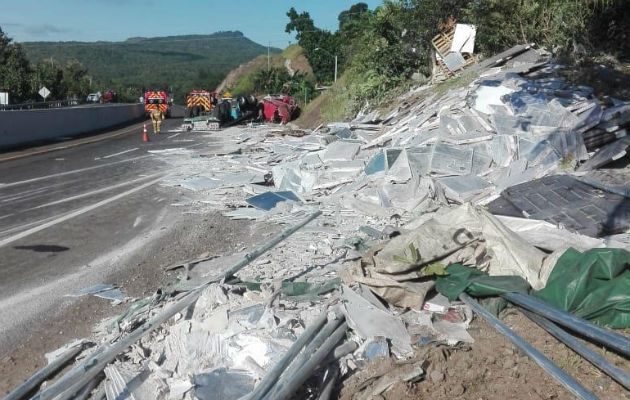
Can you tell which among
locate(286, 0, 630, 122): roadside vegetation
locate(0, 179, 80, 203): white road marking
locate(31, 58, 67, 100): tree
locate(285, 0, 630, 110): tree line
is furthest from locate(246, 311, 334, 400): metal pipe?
locate(31, 58, 67, 100): tree

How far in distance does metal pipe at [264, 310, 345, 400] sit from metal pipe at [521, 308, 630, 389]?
1720mm

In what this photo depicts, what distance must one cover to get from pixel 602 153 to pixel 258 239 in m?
6.03

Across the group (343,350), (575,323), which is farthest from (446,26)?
(343,350)

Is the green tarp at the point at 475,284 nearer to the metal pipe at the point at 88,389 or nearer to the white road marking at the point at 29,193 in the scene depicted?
the metal pipe at the point at 88,389

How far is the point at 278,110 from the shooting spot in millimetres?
32812

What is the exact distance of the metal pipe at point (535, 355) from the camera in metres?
4.26

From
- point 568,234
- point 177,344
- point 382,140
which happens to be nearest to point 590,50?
point 382,140

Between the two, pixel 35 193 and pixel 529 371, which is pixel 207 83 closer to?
pixel 35 193

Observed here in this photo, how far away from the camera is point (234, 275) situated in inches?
265

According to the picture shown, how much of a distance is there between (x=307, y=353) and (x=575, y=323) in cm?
219

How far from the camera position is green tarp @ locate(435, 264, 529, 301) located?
5.70 m

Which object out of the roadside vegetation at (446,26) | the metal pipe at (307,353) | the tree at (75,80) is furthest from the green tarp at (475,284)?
the tree at (75,80)

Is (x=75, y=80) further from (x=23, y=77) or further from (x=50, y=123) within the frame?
(x=50, y=123)

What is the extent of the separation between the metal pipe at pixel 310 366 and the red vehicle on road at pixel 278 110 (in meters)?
28.1
